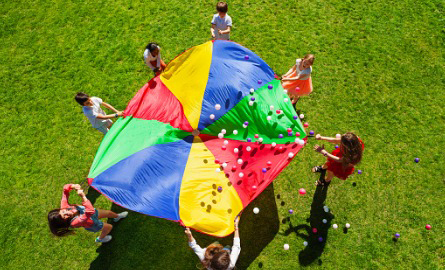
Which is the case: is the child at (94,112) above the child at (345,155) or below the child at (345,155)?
above

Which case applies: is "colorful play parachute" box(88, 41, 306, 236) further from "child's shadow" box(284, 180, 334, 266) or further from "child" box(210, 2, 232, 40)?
"child's shadow" box(284, 180, 334, 266)

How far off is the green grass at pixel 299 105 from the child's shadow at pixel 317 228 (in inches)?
0.7

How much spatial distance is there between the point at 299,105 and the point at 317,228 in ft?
7.98

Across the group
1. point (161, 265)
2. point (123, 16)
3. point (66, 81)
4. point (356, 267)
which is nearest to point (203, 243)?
point (161, 265)

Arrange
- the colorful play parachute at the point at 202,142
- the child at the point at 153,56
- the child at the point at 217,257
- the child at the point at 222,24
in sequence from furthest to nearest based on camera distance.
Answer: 1. the child at the point at 222,24
2. the child at the point at 153,56
3. the colorful play parachute at the point at 202,142
4. the child at the point at 217,257

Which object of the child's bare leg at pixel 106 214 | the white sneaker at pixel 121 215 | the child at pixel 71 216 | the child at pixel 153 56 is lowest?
the white sneaker at pixel 121 215

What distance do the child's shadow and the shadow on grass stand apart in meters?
0.46

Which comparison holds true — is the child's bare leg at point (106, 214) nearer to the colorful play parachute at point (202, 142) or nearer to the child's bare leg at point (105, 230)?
the child's bare leg at point (105, 230)

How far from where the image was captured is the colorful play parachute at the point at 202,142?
3.90 metres

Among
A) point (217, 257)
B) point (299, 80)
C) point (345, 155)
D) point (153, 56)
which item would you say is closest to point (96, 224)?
point (217, 257)

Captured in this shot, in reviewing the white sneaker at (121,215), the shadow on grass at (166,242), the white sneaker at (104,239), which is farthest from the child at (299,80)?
the white sneaker at (104,239)

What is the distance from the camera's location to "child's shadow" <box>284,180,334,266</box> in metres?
4.57

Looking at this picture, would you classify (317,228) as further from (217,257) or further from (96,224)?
(96,224)

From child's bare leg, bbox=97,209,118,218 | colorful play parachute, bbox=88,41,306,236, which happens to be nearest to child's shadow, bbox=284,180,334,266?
colorful play parachute, bbox=88,41,306,236
